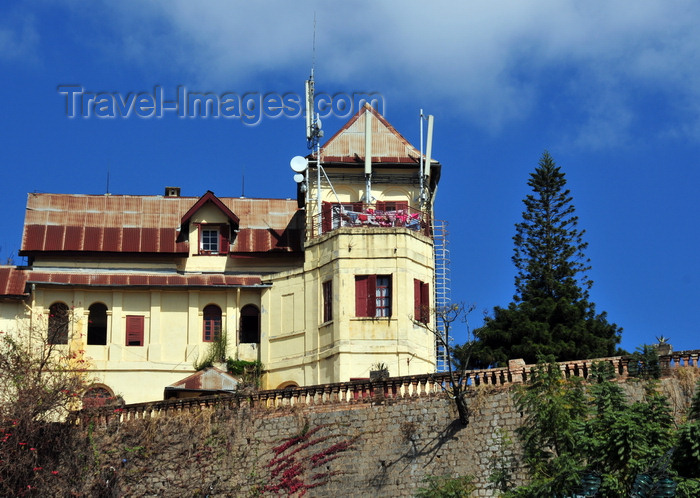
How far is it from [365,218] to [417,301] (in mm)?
3611

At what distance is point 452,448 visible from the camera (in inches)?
1403

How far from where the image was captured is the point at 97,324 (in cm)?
4916

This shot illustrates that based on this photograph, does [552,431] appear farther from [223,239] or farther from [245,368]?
[223,239]

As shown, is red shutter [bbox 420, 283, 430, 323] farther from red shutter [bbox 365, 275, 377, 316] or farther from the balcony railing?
the balcony railing

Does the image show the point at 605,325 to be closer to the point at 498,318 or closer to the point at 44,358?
the point at 498,318

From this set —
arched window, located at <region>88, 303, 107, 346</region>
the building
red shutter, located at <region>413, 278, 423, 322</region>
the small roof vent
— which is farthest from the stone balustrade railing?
the small roof vent

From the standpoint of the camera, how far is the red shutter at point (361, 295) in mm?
45375

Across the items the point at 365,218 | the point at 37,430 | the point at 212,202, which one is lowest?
the point at 37,430

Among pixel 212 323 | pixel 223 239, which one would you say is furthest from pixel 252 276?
pixel 212 323

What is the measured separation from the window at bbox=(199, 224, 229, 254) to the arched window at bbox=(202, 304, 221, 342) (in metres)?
2.29

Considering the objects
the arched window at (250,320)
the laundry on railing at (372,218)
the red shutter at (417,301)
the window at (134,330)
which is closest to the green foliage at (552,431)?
the red shutter at (417,301)

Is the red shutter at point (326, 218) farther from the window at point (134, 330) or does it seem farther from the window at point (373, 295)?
the window at point (134, 330)

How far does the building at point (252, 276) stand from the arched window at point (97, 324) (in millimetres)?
51

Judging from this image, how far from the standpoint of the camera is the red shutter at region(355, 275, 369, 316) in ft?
149
